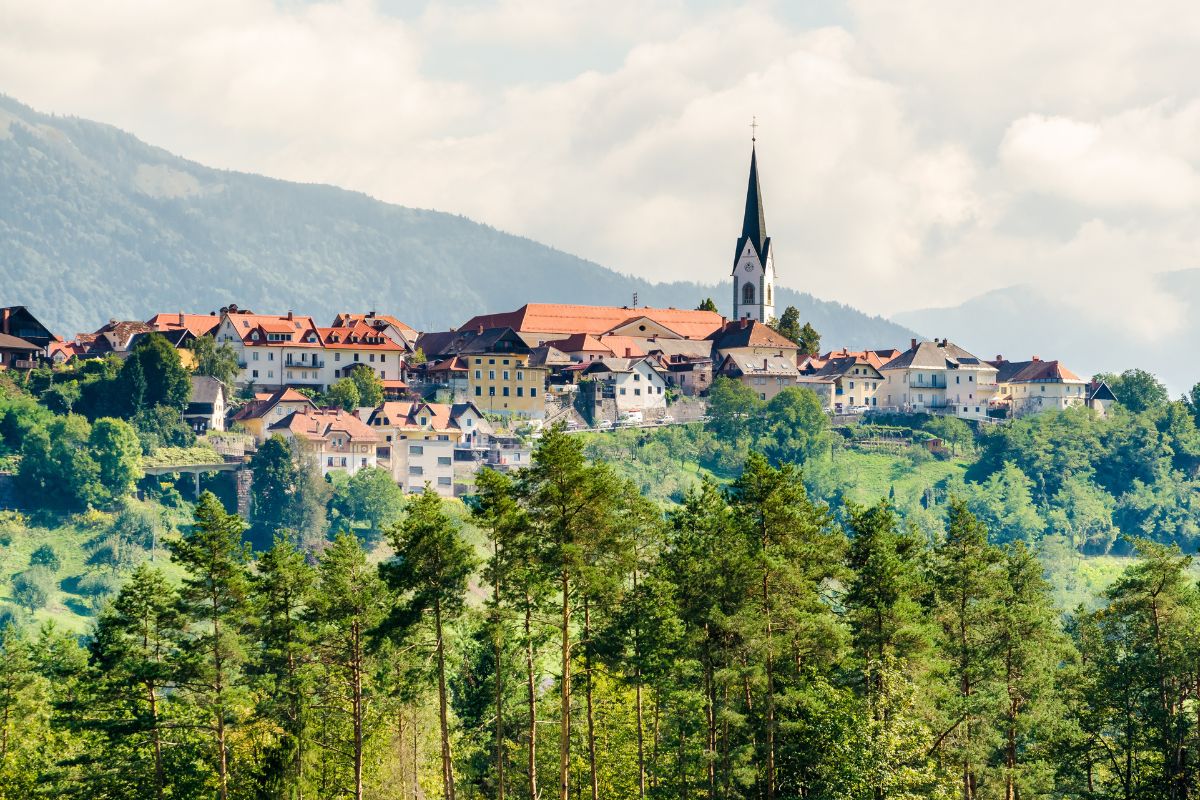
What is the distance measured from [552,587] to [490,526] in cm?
217

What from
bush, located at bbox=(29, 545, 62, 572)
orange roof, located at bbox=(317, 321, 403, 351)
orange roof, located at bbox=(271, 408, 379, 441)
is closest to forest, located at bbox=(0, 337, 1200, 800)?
bush, located at bbox=(29, 545, 62, 572)

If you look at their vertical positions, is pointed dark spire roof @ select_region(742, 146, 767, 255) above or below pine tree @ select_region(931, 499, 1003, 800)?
above

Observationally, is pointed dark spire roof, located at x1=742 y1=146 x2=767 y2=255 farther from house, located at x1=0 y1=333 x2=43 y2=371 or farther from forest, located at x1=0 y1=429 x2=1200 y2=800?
forest, located at x1=0 y1=429 x2=1200 y2=800

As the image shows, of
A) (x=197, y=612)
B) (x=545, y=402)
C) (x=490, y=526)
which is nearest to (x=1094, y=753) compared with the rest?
(x=490, y=526)

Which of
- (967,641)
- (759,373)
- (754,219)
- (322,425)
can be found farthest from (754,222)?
(967,641)

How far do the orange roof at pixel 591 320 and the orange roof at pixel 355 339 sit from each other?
1701 centimetres

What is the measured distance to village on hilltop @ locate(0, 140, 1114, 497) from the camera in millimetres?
131375

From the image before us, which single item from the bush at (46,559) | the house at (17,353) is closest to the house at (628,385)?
the house at (17,353)

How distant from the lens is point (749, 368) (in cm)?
15512

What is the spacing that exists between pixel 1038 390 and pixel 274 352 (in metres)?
68.8

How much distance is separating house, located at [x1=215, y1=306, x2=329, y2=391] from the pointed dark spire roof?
57635 mm

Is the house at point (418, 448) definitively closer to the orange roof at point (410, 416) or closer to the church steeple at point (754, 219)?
the orange roof at point (410, 416)

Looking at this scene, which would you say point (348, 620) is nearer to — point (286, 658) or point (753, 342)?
point (286, 658)

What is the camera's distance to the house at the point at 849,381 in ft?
516
